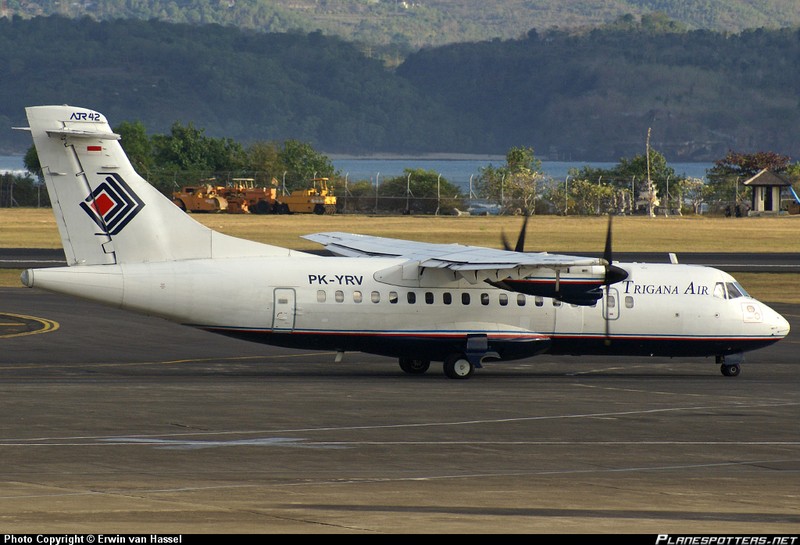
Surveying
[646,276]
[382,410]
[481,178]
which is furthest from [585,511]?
[481,178]

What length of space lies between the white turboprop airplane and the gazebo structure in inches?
3098

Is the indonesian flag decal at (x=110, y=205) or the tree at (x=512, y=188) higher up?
the indonesian flag decal at (x=110, y=205)

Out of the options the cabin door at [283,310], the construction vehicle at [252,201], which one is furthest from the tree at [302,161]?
the cabin door at [283,310]

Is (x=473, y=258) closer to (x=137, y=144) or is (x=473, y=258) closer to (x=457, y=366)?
(x=457, y=366)

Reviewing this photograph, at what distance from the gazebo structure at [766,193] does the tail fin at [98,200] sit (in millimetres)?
85732

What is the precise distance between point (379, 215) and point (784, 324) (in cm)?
7489

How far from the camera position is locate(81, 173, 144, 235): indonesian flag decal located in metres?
30.0

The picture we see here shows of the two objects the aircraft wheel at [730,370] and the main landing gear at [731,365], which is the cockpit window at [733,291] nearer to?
the main landing gear at [731,365]

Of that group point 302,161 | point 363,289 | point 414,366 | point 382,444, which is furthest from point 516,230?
point 382,444

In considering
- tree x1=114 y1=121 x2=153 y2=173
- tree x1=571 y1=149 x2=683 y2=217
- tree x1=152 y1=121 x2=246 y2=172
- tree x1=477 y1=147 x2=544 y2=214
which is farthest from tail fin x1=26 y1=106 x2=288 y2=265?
tree x1=114 y1=121 x2=153 y2=173

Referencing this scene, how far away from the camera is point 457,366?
31.7 m

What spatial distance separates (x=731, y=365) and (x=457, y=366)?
7.47 m

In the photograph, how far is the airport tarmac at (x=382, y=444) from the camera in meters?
15.9

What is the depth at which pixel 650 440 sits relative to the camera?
23.2 m
